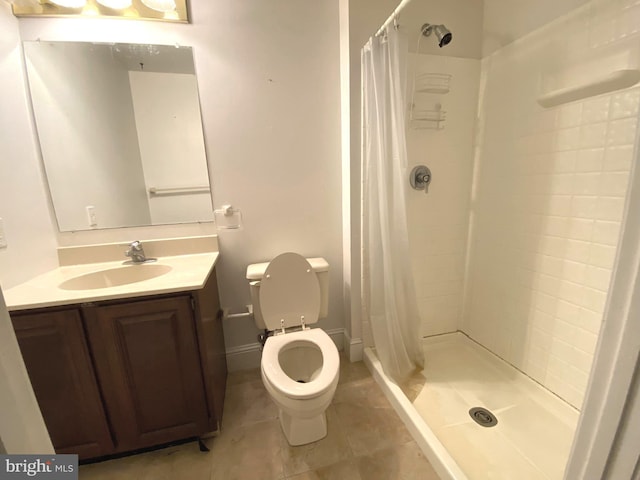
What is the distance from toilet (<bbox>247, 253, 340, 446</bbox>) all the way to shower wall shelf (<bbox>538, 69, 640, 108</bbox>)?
1390 mm

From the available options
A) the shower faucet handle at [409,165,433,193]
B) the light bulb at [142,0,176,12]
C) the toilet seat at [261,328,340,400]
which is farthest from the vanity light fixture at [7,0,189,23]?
the toilet seat at [261,328,340,400]

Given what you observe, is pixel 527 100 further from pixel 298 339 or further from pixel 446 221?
pixel 298 339

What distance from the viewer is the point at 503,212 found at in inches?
63.4

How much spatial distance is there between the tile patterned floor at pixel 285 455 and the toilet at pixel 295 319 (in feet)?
0.27

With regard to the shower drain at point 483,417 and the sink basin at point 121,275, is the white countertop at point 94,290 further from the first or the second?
the shower drain at point 483,417

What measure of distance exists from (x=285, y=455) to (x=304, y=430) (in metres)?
0.13

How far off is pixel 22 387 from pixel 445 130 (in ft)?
6.65

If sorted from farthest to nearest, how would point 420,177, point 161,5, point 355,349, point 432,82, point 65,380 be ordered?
point 355,349 < point 420,177 < point 432,82 < point 161,5 < point 65,380

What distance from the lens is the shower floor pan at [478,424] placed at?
3.70 ft

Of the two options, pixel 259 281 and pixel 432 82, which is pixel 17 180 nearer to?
pixel 259 281

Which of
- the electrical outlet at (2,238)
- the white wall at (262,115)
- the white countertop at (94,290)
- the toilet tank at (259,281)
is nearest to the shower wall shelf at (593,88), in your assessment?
the white wall at (262,115)

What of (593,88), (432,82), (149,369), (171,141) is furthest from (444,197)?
(149,369)

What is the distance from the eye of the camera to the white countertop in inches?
38.7

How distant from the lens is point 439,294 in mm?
1910
